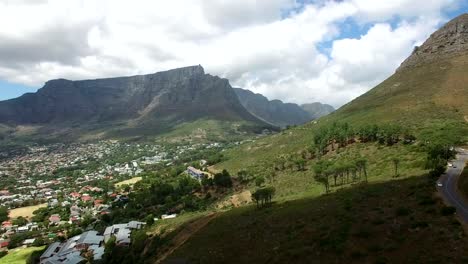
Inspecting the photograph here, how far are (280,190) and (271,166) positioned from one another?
1638 inches

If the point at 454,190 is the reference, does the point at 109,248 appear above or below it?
below

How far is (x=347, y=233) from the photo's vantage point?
117 ft

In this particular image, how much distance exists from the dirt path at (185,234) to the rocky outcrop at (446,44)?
166 metres

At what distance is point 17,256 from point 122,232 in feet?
112

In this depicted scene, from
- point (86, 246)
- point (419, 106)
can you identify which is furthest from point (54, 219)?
point (419, 106)

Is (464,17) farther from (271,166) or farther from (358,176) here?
(358,176)

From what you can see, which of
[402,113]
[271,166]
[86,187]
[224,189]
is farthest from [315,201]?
[86,187]

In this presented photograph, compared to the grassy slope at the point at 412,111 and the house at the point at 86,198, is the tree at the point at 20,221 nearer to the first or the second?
the house at the point at 86,198

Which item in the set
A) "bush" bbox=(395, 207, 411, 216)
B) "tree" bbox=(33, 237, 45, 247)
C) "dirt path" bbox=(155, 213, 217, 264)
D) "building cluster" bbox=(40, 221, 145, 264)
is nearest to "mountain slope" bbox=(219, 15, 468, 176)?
"bush" bbox=(395, 207, 411, 216)

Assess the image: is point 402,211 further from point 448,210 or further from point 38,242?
point 38,242

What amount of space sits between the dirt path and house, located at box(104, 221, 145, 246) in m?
19.2

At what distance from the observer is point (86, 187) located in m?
188

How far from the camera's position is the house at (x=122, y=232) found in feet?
256

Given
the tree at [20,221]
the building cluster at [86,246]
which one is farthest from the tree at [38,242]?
the tree at [20,221]
